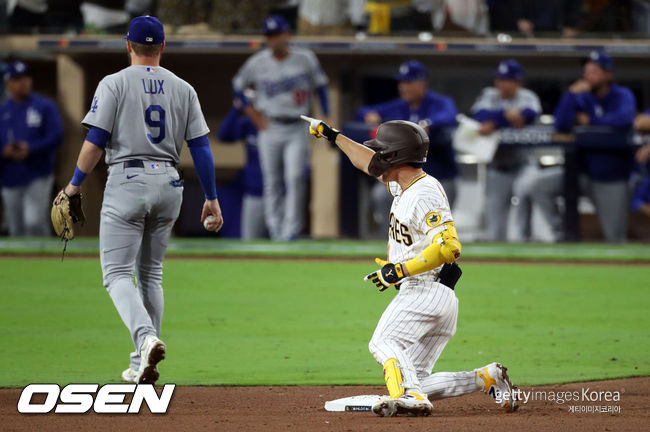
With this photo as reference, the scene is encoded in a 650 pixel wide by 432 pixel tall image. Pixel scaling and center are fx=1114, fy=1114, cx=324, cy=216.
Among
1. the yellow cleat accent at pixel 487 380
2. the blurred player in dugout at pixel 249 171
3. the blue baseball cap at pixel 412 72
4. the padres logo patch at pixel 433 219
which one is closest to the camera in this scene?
Answer: the padres logo patch at pixel 433 219

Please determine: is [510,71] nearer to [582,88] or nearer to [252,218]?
[582,88]

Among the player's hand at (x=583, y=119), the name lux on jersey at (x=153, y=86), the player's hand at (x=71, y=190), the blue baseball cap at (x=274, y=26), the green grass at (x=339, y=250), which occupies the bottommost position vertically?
the green grass at (x=339, y=250)

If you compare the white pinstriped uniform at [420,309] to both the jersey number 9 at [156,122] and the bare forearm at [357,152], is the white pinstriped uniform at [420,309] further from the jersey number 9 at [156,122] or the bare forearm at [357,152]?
the jersey number 9 at [156,122]

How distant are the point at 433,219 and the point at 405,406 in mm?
804

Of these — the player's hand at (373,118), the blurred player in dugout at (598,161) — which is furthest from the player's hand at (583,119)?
the player's hand at (373,118)

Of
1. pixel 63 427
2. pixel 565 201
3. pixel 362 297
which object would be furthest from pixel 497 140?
pixel 63 427

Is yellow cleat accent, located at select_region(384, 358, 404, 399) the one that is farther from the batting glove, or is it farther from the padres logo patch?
the padres logo patch

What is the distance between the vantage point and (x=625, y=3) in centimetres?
1516

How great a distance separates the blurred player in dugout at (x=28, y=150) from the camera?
1346cm

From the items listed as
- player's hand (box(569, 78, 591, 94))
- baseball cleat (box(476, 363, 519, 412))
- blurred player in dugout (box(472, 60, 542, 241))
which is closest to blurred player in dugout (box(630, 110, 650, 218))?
player's hand (box(569, 78, 591, 94))

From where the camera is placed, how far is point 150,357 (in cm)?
527

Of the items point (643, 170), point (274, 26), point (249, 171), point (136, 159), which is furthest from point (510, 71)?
point (136, 159)

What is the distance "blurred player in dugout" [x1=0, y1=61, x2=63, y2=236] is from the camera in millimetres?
13461

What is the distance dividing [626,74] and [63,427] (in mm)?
12621
